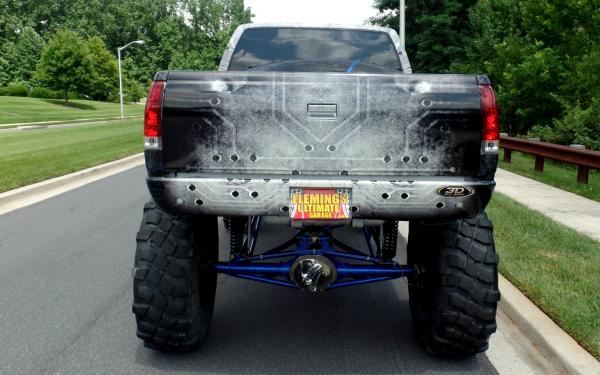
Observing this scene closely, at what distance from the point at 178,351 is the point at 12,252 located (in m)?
3.70

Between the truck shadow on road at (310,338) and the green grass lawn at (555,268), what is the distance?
0.80 metres

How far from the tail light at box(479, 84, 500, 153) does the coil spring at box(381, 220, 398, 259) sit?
1353 mm

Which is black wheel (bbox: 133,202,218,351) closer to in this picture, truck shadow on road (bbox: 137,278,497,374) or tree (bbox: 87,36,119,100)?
truck shadow on road (bbox: 137,278,497,374)

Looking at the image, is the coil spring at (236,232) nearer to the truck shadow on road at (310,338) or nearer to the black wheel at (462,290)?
the truck shadow on road at (310,338)

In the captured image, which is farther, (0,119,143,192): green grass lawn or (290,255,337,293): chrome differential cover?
(0,119,143,192): green grass lawn

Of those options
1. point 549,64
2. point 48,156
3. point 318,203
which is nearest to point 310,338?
point 318,203

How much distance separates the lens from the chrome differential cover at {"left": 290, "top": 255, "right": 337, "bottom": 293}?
378cm

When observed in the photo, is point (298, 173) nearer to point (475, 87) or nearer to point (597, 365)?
point (475, 87)

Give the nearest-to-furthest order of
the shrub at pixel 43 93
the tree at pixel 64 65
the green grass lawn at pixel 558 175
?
the green grass lawn at pixel 558 175
the tree at pixel 64 65
the shrub at pixel 43 93

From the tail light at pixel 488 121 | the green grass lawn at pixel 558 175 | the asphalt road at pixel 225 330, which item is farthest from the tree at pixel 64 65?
the tail light at pixel 488 121

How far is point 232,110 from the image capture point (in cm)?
338

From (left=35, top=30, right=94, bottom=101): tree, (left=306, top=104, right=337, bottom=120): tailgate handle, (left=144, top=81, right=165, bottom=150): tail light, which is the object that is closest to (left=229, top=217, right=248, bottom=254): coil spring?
(left=144, top=81, right=165, bottom=150): tail light

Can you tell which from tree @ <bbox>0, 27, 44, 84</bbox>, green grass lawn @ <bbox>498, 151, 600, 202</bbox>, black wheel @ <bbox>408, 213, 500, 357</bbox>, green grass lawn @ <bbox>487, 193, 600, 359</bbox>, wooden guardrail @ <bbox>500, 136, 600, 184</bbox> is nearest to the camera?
black wheel @ <bbox>408, 213, 500, 357</bbox>

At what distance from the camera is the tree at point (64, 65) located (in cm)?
6612
